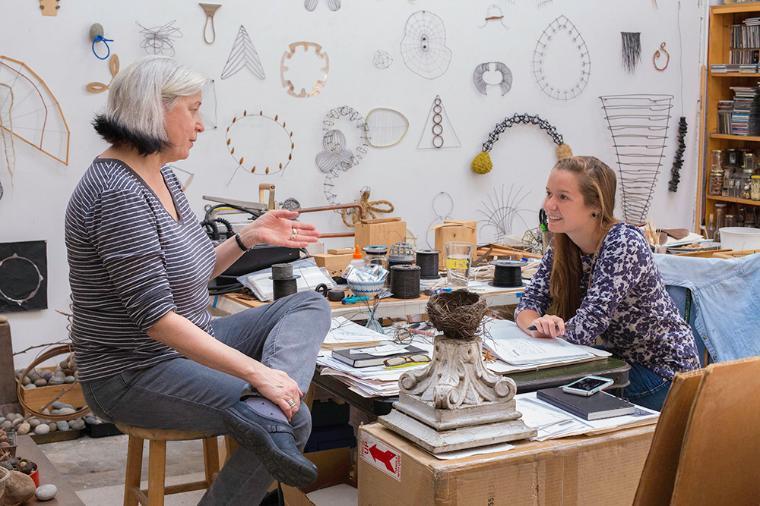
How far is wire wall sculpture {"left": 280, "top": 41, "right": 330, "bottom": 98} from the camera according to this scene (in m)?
5.40

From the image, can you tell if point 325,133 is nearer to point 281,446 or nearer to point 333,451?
point 333,451

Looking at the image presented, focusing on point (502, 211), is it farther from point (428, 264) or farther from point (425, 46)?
point (428, 264)

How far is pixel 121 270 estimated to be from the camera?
2264 millimetres

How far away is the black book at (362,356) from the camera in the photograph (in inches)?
96.2

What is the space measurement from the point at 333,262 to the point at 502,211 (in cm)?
251

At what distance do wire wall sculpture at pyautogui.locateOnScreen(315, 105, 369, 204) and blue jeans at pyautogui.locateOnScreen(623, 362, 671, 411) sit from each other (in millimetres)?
2987

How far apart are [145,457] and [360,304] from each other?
52.0 inches

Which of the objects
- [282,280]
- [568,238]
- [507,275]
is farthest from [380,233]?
[568,238]

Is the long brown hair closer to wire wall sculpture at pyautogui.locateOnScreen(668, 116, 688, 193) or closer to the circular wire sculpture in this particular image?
the circular wire sculpture

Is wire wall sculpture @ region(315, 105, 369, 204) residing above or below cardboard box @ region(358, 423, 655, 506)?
above

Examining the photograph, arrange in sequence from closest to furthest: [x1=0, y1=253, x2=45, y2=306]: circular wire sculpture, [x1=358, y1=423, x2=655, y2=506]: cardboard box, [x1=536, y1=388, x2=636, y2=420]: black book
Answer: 1. [x1=358, y1=423, x2=655, y2=506]: cardboard box
2. [x1=536, y1=388, x2=636, y2=420]: black book
3. [x1=0, y1=253, x2=45, y2=306]: circular wire sculpture

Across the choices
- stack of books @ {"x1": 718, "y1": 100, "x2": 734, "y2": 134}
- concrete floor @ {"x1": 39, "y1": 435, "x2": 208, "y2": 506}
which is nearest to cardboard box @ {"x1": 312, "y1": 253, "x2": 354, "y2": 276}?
concrete floor @ {"x1": 39, "y1": 435, "x2": 208, "y2": 506}

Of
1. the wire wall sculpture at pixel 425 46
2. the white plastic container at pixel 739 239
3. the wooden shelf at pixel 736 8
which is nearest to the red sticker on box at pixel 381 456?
the white plastic container at pixel 739 239

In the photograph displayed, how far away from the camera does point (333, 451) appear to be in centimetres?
309
